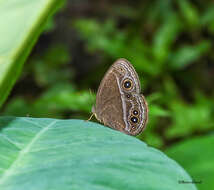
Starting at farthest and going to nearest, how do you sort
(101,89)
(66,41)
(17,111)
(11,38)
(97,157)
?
(66,41)
(17,111)
(101,89)
(97,157)
(11,38)

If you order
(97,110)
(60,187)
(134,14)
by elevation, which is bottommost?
(60,187)

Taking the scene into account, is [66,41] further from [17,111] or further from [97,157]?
[97,157]

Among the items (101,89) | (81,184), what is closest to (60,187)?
(81,184)

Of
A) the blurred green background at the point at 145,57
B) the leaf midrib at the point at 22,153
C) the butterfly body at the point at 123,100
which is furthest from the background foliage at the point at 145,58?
the leaf midrib at the point at 22,153

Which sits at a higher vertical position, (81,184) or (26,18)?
(26,18)

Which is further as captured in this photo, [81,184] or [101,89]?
[101,89]

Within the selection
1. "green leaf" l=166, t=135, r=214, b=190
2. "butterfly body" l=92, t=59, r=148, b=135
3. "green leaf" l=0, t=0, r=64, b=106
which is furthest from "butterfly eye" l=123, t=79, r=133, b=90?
"green leaf" l=0, t=0, r=64, b=106
